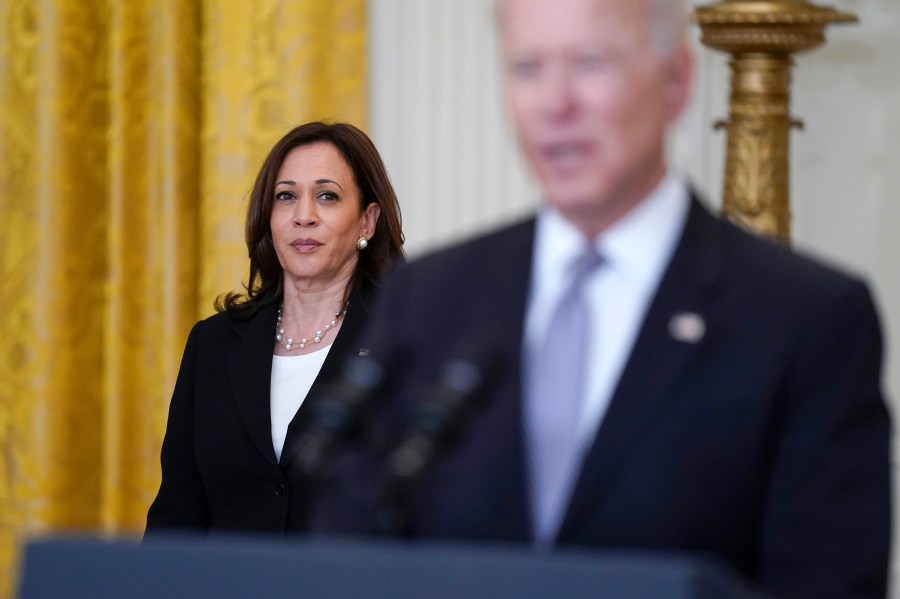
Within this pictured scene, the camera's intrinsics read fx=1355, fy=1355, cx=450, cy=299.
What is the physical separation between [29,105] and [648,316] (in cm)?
373

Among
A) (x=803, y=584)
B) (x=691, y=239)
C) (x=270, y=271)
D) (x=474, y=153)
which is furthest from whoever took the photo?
(x=474, y=153)

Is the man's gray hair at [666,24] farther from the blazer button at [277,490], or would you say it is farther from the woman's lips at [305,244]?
the woman's lips at [305,244]

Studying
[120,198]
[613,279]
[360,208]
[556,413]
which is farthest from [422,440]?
[120,198]

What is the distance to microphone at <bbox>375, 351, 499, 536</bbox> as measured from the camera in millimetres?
1296

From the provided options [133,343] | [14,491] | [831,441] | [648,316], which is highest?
[648,316]

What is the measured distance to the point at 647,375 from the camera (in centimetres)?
144

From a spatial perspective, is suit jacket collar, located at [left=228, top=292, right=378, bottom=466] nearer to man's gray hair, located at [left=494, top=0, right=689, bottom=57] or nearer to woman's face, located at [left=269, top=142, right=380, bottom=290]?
woman's face, located at [left=269, top=142, right=380, bottom=290]

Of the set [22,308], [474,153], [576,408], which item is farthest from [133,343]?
[576,408]

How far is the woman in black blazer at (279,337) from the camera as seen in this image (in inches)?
128

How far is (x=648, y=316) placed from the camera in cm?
147

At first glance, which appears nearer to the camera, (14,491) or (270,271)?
(270,271)

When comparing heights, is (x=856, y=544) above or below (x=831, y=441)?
below

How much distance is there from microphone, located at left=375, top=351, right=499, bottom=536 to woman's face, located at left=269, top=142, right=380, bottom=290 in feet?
7.27

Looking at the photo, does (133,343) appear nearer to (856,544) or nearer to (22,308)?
(22,308)
